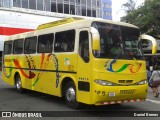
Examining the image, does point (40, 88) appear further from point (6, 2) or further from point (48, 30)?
point (6, 2)

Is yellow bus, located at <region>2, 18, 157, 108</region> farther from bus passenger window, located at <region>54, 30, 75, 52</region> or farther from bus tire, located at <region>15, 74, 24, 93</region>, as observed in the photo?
bus tire, located at <region>15, 74, 24, 93</region>

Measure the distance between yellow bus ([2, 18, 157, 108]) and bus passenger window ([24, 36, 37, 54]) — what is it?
1056mm

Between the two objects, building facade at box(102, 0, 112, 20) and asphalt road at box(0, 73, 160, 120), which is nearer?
asphalt road at box(0, 73, 160, 120)

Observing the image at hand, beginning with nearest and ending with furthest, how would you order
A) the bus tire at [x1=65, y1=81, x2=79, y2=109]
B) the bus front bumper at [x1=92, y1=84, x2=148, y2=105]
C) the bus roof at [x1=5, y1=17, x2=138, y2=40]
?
1. the bus front bumper at [x1=92, y1=84, x2=148, y2=105]
2. the bus roof at [x1=5, y1=17, x2=138, y2=40]
3. the bus tire at [x1=65, y1=81, x2=79, y2=109]

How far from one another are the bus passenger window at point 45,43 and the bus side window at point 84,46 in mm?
Answer: 2123

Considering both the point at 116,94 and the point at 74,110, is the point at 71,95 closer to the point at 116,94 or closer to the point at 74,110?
the point at 74,110

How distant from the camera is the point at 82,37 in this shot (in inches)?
420

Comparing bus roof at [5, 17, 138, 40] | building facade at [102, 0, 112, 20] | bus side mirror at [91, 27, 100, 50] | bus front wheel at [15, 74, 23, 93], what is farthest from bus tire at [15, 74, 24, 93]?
building facade at [102, 0, 112, 20]

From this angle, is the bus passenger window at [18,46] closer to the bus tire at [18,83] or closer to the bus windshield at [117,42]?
the bus tire at [18,83]

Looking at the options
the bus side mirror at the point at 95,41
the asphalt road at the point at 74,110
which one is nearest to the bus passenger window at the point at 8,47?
the asphalt road at the point at 74,110

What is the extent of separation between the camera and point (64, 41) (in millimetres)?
11766

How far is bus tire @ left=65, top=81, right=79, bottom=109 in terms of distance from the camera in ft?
36.3

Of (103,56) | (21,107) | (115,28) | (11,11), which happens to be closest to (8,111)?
(21,107)

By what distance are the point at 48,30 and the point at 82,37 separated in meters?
2.65
